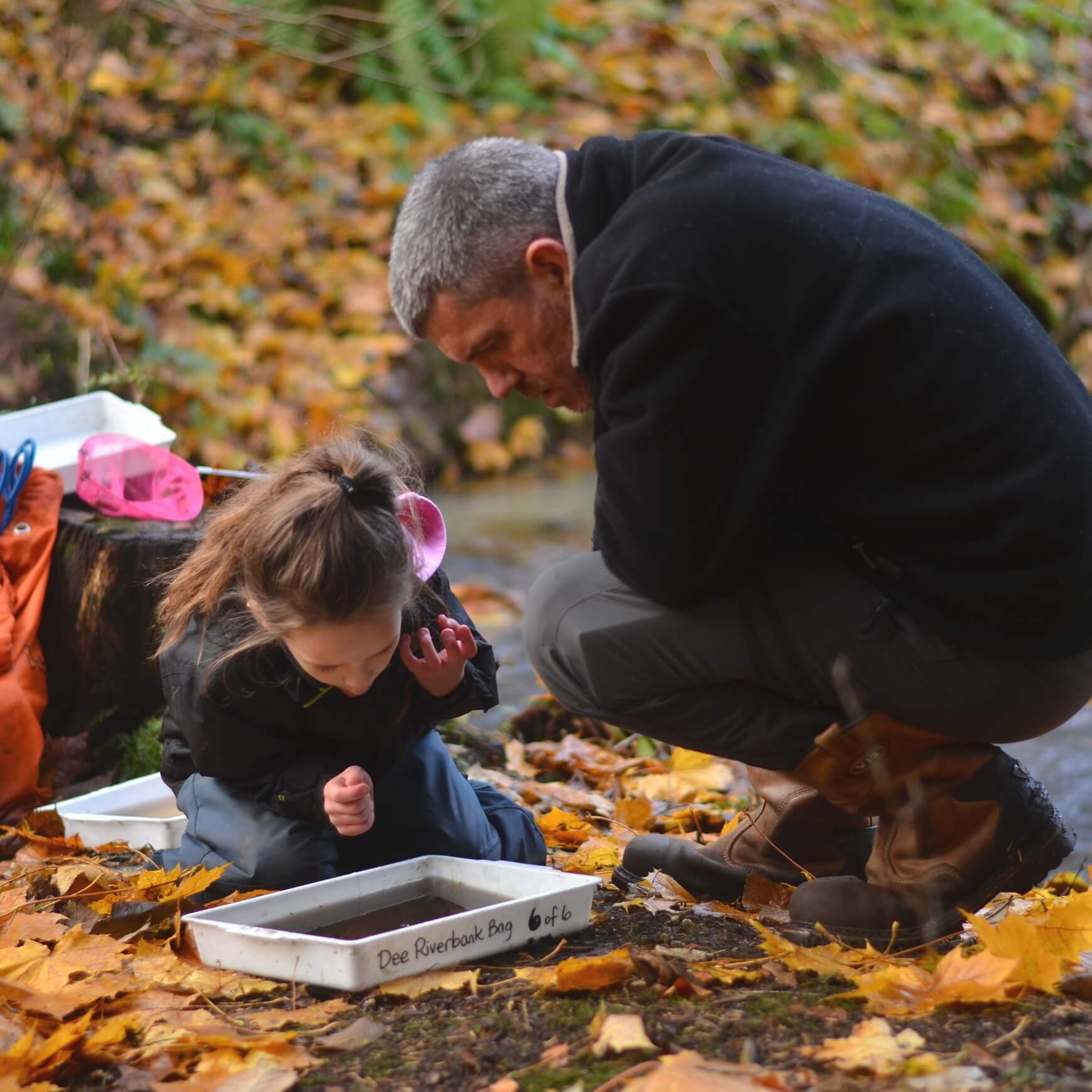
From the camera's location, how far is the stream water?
3.41 meters

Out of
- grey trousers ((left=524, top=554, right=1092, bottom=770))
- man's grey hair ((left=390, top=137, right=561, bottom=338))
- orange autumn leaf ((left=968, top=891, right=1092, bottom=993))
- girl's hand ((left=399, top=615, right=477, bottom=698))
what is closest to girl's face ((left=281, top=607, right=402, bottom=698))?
girl's hand ((left=399, top=615, right=477, bottom=698))

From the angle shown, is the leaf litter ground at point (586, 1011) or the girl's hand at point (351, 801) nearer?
the leaf litter ground at point (586, 1011)

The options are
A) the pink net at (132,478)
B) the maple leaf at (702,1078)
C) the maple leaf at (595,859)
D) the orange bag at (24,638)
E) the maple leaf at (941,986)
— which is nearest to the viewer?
the maple leaf at (702,1078)

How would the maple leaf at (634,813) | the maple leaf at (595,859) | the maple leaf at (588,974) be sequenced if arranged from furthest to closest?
the maple leaf at (634,813)
the maple leaf at (595,859)
the maple leaf at (588,974)

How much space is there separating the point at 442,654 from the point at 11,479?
1442mm

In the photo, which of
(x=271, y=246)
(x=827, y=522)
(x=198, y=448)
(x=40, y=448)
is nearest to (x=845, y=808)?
(x=827, y=522)

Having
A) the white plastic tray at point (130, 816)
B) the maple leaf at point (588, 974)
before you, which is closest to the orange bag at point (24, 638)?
the white plastic tray at point (130, 816)

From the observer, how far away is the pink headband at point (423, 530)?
233cm

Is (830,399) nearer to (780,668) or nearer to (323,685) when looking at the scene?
(780,668)

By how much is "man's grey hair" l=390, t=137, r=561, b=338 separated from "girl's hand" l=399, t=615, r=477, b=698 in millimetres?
572

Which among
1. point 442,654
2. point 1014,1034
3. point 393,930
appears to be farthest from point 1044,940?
point 442,654

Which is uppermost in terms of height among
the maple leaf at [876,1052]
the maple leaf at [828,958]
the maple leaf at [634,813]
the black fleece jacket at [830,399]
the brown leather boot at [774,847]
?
the black fleece jacket at [830,399]

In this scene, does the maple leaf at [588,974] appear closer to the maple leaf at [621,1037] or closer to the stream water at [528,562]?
the maple leaf at [621,1037]

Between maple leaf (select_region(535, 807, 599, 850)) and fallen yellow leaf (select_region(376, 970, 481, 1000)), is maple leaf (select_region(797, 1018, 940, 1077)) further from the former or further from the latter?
maple leaf (select_region(535, 807, 599, 850))
